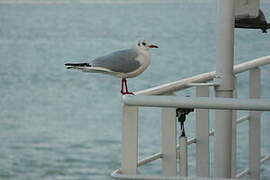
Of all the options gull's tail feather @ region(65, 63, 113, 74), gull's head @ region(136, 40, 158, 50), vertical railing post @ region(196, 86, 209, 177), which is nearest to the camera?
gull's tail feather @ region(65, 63, 113, 74)

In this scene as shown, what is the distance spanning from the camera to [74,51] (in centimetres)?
2970

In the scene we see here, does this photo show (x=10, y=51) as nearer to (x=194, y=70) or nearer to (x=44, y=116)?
(x=194, y=70)

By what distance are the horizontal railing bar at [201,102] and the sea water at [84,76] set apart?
555 mm

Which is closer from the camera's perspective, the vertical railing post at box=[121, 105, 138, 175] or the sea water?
the vertical railing post at box=[121, 105, 138, 175]

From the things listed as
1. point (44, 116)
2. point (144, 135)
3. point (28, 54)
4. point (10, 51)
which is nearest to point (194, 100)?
point (144, 135)

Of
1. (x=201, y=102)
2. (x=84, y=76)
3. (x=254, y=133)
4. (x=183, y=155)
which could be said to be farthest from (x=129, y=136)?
(x=84, y=76)

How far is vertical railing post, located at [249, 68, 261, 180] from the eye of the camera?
3.09 meters

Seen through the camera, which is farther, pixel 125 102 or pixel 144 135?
pixel 144 135

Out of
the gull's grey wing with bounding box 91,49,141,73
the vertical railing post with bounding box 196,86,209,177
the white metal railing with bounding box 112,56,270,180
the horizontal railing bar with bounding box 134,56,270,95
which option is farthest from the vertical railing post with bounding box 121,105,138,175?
the vertical railing post with bounding box 196,86,209,177

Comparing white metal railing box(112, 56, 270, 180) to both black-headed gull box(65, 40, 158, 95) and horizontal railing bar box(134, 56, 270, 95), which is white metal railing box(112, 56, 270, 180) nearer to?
horizontal railing bar box(134, 56, 270, 95)

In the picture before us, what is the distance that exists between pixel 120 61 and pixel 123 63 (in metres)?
0.01

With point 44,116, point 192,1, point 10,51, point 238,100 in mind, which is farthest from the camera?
point 192,1

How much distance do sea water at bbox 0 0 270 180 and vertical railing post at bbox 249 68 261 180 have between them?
1.48 ft

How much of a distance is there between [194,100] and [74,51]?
27.7 m
